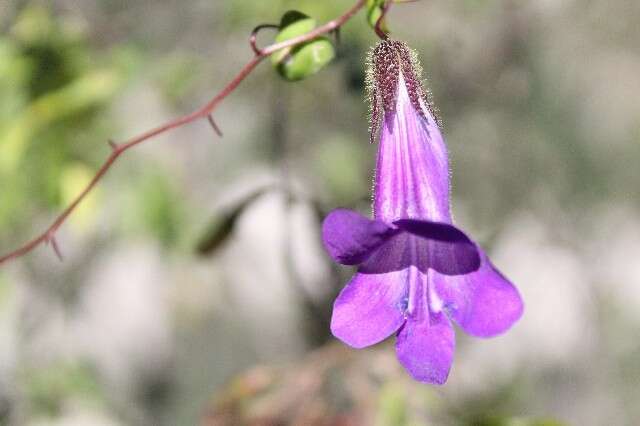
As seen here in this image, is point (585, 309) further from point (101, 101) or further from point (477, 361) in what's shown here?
point (101, 101)

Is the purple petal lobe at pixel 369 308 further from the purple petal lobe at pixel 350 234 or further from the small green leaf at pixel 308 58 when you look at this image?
the small green leaf at pixel 308 58

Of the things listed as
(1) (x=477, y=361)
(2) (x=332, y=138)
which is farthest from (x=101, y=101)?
(1) (x=477, y=361)

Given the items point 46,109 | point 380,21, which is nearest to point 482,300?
point 380,21

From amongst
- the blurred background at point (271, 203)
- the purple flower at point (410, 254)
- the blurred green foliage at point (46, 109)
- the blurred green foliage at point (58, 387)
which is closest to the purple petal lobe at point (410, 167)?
the purple flower at point (410, 254)

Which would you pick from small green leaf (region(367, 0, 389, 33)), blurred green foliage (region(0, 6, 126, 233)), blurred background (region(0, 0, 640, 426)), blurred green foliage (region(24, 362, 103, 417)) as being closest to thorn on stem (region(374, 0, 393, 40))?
small green leaf (region(367, 0, 389, 33))

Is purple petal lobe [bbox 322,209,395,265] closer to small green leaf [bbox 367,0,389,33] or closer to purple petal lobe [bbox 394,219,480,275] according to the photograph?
purple petal lobe [bbox 394,219,480,275]

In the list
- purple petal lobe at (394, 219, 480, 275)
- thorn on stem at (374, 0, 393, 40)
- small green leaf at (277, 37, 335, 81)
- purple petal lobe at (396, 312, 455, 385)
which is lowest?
purple petal lobe at (396, 312, 455, 385)
